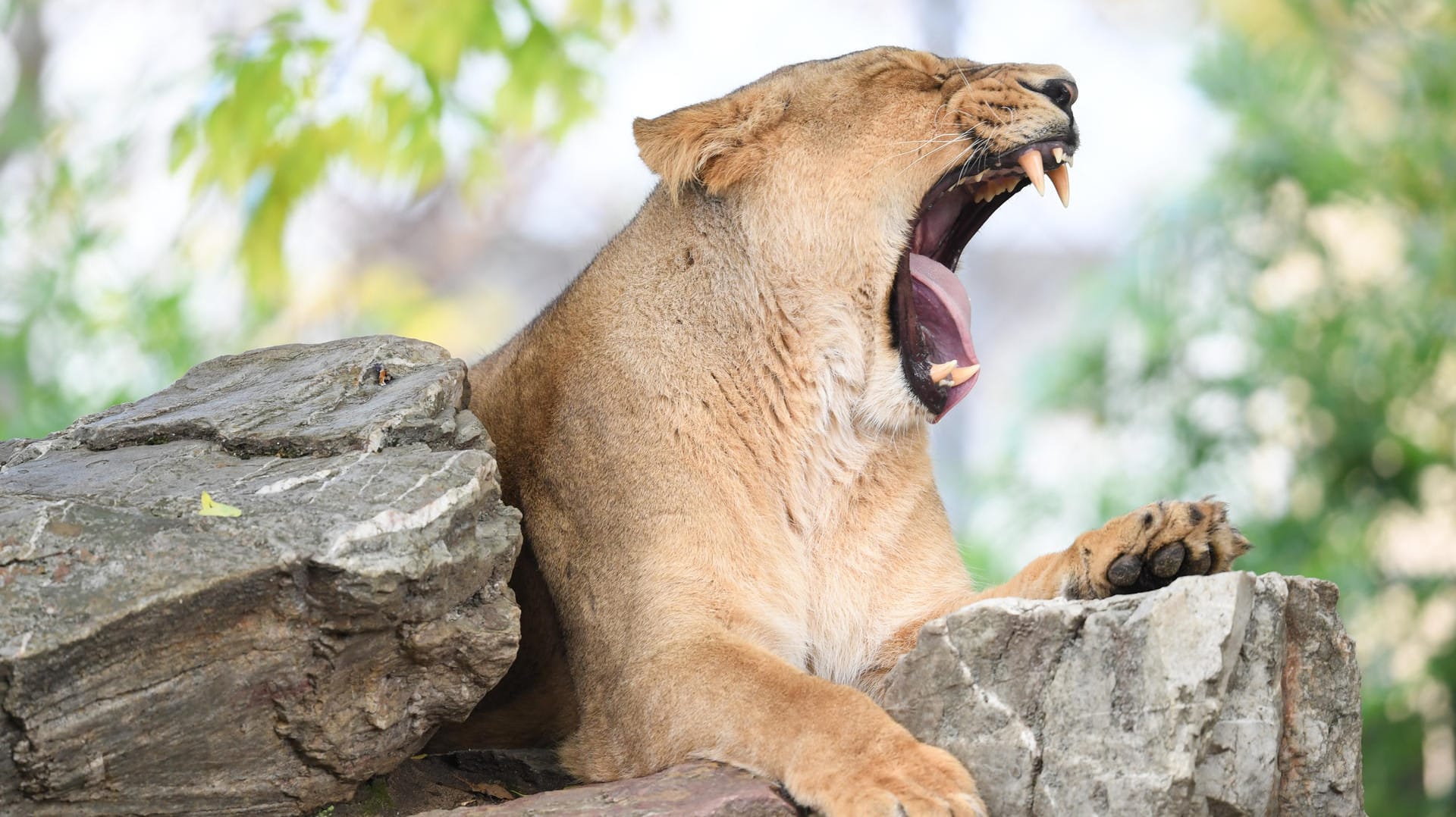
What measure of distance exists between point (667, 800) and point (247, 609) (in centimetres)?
93

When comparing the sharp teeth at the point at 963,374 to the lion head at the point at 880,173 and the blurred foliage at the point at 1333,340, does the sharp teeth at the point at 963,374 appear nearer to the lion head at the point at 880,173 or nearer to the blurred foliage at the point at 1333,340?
the lion head at the point at 880,173

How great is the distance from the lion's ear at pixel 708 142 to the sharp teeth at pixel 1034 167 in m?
0.69

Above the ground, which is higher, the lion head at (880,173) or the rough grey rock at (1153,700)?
the lion head at (880,173)

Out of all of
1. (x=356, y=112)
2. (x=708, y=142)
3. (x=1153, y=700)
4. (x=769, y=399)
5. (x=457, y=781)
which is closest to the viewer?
(x=1153, y=700)

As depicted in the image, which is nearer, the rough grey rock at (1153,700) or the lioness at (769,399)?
the rough grey rock at (1153,700)

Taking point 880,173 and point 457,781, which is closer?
point 457,781

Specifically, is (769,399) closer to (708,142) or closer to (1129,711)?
(708,142)

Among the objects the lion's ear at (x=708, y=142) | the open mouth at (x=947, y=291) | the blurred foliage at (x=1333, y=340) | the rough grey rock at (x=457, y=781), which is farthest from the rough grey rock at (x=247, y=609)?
the blurred foliage at (x=1333, y=340)

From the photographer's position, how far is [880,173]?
3.98m

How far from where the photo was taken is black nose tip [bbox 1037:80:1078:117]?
397cm

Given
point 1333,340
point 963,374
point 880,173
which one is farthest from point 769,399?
point 1333,340

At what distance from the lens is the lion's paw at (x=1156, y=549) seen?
11.0ft

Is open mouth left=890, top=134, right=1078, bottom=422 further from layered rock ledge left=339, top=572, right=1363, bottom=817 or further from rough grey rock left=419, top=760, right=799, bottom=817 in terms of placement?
rough grey rock left=419, top=760, right=799, bottom=817

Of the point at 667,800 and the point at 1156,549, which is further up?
the point at 1156,549
